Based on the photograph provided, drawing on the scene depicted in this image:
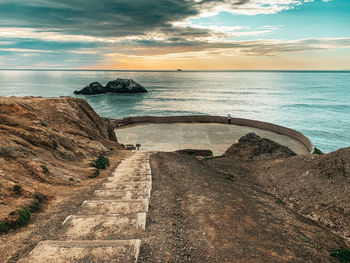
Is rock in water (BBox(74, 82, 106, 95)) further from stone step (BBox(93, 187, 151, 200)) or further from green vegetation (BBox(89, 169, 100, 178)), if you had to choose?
stone step (BBox(93, 187, 151, 200))

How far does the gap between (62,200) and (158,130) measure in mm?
30186

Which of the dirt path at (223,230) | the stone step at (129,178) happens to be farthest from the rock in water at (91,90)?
the dirt path at (223,230)

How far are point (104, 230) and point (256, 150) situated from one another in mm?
20646

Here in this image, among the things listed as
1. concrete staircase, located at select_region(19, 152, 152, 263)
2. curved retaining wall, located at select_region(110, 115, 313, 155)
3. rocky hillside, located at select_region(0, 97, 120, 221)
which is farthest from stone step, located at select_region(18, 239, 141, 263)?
curved retaining wall, located at select_region(110, 115, 313, 155)

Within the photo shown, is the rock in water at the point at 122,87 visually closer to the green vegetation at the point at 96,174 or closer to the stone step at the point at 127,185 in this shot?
the green vegetation at the point at 96,174

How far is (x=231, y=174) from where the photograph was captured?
17297mm

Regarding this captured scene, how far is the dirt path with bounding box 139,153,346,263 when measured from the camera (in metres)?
6.34

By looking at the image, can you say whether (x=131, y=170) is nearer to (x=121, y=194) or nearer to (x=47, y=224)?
(x=121, y=194)

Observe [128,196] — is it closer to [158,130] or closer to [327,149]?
[158,130]

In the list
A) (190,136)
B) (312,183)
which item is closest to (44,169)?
(312,183)

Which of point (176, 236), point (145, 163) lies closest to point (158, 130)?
point (145, 163)

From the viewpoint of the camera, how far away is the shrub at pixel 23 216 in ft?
22.8

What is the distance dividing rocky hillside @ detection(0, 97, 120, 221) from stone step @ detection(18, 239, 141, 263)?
8.15 ft

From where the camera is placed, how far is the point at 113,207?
8070 mm
